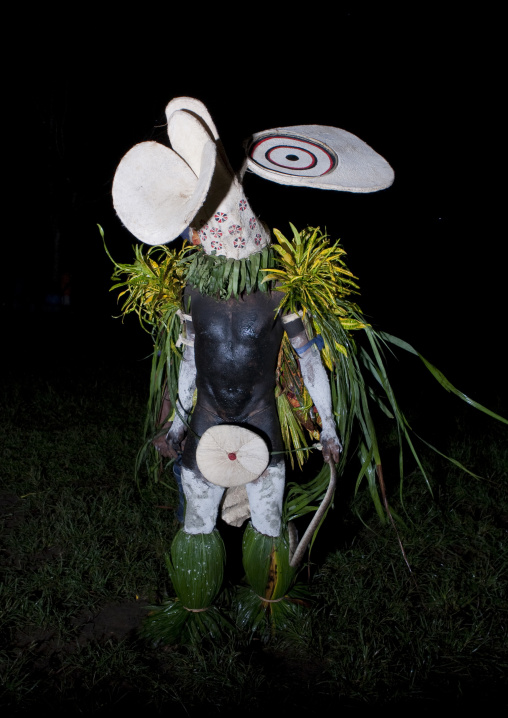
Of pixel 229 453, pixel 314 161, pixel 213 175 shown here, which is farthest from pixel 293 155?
pixel 229 453

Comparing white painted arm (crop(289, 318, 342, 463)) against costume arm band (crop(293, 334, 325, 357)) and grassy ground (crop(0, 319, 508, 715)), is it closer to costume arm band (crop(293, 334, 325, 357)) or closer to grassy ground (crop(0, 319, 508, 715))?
costume arm band (crop(293, 334, 325, 357))

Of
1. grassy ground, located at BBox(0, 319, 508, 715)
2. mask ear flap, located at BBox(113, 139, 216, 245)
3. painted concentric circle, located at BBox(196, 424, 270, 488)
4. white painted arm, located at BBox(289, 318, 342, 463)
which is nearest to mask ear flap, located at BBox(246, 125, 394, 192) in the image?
mask ear flap, located at BBox(113, 139, 216, 245)

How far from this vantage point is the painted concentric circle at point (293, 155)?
182cm

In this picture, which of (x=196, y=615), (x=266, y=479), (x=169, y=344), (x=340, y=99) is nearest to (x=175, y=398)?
(x=169, y=344)

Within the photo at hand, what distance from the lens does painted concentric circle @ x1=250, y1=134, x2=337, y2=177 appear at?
1822 millimetres

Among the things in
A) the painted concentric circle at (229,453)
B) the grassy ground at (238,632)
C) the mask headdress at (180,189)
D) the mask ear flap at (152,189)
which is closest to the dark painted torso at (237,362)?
the painted concentric circle at (229,453)

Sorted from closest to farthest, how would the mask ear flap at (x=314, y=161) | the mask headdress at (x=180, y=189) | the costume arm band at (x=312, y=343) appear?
1. the mask headdress at (x=180, y=189)
2. the mask ear flap at (x=314, y=161)
3. the costume arm band at (x=312, y=343)

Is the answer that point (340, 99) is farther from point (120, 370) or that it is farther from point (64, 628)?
point (64, 628)

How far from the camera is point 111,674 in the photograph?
2.00 metres

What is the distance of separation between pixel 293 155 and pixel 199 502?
1309 mm

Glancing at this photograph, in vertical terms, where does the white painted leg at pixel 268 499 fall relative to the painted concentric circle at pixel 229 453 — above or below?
below

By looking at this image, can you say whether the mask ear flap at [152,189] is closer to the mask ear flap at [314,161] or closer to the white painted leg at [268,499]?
the mask ear flap at [314,161]

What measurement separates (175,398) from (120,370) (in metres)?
4.39

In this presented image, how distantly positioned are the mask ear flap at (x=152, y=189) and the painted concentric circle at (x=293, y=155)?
0.30 m
